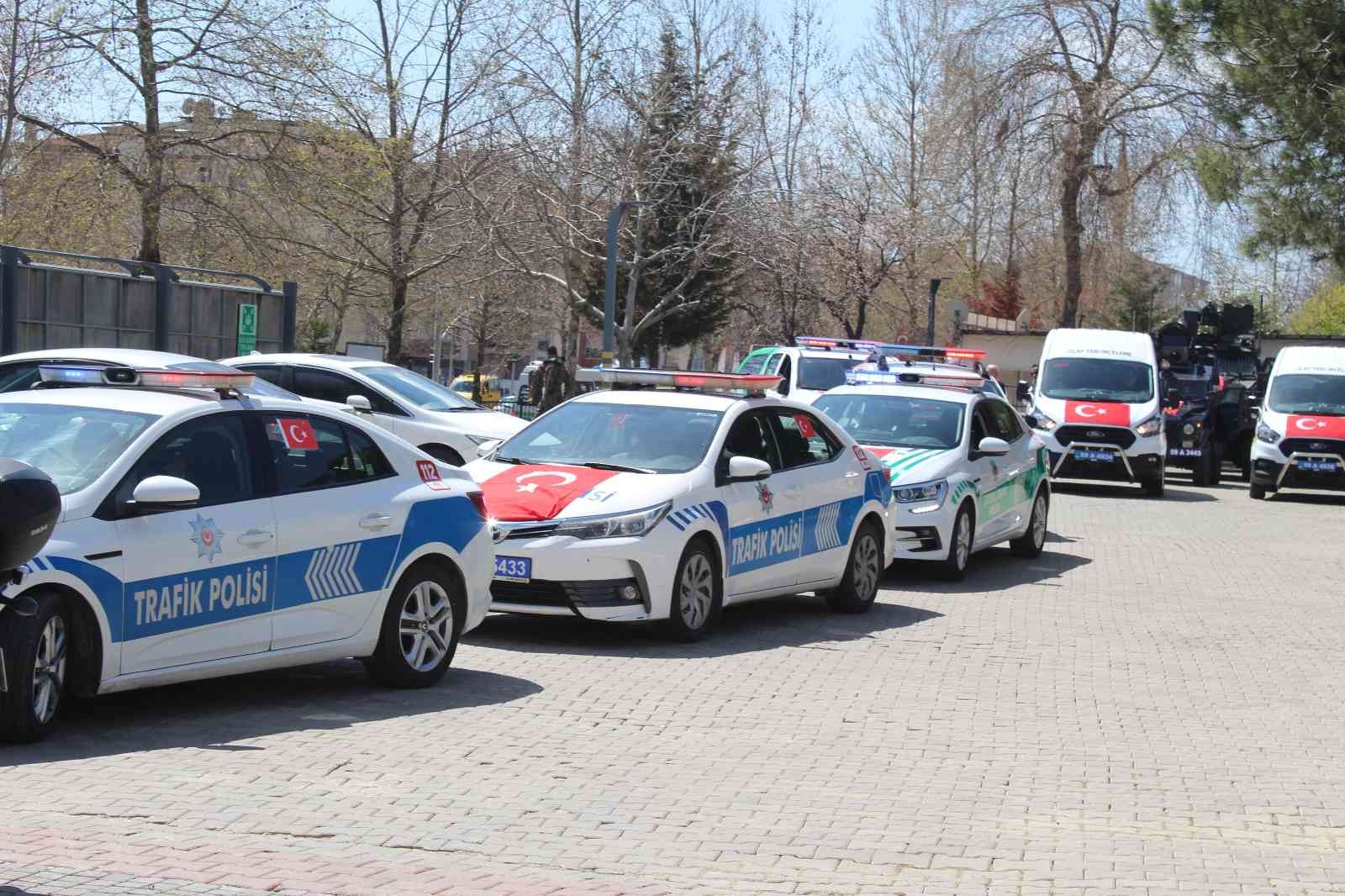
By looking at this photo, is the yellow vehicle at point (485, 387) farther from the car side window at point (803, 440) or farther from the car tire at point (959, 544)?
the car side window at point (803, 440)

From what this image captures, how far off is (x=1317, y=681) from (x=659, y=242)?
102ft

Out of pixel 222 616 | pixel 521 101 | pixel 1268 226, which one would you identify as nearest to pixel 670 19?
pixel 521 101

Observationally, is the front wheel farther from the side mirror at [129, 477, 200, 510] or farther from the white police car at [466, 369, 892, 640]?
the side mirror at [129, 477, 200, 510]

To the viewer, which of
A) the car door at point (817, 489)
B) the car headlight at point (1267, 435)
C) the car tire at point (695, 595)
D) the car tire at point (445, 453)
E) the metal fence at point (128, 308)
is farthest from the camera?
the car headlight at point (1267, 435)

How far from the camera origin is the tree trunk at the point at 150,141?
76.0 ft

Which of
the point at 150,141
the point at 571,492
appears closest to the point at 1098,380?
the point at 150,141

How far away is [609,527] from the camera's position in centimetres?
1031

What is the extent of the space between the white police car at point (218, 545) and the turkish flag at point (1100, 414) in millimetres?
19056

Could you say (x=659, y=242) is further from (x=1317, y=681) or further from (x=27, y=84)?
(x=1317, y=681)

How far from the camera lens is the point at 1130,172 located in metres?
45.2

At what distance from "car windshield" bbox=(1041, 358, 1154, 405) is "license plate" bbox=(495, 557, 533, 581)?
1869 centimetres

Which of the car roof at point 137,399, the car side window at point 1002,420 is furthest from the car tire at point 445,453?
the car roof at point 137,399

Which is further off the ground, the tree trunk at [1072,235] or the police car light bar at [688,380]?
the tree trunk at [1072,235]

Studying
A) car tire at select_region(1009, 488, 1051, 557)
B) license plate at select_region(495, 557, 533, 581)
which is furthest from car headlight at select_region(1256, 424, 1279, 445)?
license plate at select_region(495, 557, 533, 581)
